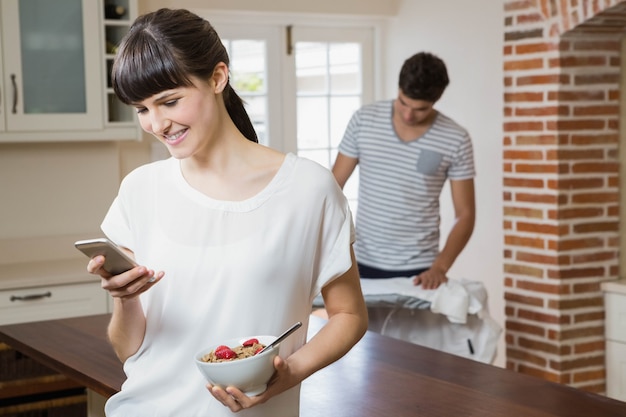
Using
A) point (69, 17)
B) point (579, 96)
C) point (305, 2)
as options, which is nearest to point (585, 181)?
point (579, 96)

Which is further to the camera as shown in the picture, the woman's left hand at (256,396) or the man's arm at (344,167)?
the man's arm at (344,167)

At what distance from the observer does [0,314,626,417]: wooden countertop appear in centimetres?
200

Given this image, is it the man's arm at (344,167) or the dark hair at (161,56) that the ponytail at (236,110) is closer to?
the dark hair at (161,56)

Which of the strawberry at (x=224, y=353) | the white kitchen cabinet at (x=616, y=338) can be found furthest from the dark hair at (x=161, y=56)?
the white kitchen cabinet at (x=616, y=338)

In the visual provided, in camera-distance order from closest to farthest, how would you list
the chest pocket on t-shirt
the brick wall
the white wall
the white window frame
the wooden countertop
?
the wooden countertop, the chest pocket on t-shirt, the brick wall, the white wall, the white window frame

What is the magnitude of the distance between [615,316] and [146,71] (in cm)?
329

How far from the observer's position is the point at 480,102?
193 inches

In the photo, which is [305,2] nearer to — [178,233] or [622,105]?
[622,105]

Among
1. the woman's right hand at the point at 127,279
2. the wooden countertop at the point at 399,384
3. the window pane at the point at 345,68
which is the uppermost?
the window pane at the point at 345,68

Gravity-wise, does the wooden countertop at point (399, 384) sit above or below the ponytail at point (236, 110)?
below

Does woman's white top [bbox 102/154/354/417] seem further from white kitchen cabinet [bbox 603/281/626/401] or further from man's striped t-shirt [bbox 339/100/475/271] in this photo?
white kitchen cabinet [bbox 603/281/626/401]

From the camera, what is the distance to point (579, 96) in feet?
13.6

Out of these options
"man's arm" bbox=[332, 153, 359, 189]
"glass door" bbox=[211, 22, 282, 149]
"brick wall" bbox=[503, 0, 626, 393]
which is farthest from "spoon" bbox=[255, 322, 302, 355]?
"glass door" bbox=[211, 22, 282, 149]

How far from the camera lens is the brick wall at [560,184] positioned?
13.5 ft
